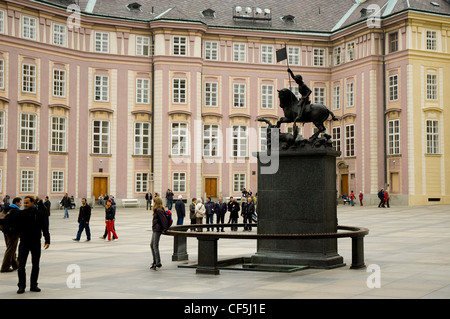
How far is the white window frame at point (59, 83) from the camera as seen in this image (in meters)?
50.5

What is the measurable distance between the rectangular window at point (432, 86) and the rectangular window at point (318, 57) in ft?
36.0

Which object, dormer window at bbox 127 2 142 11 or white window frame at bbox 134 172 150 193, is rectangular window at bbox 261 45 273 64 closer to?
dormer window at bbox 127 2 142 11

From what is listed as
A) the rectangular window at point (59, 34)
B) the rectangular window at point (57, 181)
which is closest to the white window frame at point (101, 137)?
the rectangular window at point (57, 181)

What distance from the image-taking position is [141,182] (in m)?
54.4

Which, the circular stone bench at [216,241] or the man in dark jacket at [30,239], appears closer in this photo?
the man in dark jacket at [30,239]

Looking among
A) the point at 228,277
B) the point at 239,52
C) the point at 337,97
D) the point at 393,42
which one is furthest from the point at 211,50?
the point at 228,277

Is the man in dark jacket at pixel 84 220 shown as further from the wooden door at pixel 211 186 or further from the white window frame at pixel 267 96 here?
the white window frame at pixel 267 96

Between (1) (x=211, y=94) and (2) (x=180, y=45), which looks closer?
(2) (x=180, y=45)

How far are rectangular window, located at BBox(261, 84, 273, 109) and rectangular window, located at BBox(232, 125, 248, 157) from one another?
10.3ft

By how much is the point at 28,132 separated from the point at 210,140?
15.9 metres

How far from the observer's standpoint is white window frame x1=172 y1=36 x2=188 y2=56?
179ft

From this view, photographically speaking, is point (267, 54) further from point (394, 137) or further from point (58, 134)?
point (58, 134)

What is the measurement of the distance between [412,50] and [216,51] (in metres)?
16.9

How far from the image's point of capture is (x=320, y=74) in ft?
195
